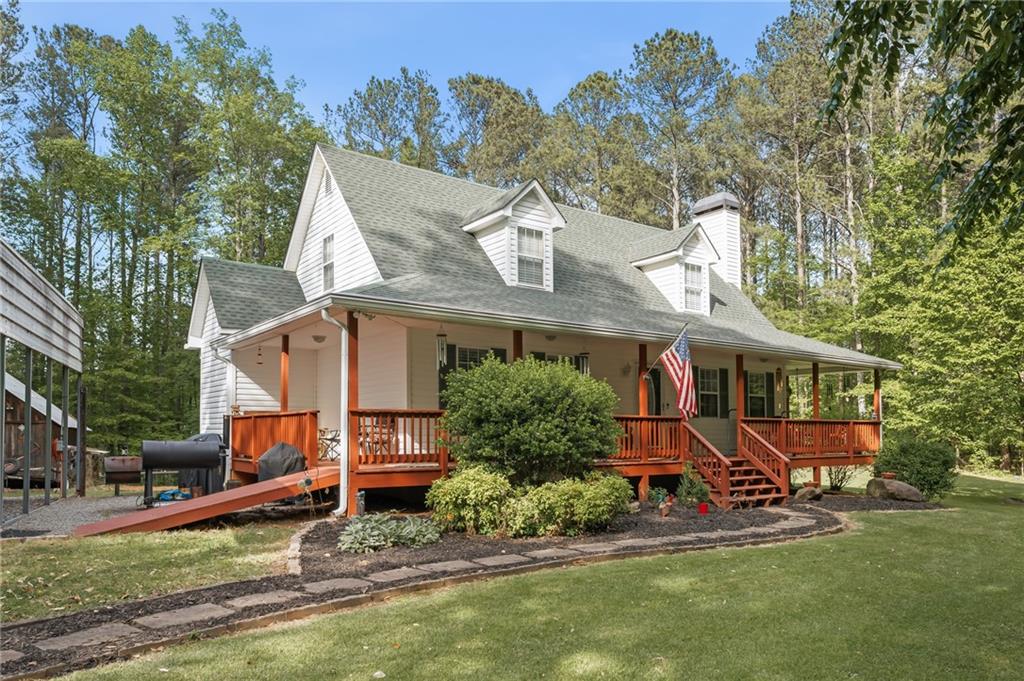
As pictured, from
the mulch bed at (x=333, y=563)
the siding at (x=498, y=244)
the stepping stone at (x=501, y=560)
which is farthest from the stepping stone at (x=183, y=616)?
the siding at (x=498, y=244)

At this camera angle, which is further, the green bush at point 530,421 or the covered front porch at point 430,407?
the covered front porch at point 430,407

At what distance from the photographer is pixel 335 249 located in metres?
16.3

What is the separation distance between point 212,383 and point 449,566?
12.4 m

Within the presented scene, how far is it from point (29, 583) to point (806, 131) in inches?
1276

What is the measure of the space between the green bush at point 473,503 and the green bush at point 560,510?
19cm

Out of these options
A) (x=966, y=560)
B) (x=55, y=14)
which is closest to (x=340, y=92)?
(x=55, y=14)

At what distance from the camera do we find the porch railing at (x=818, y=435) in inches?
639

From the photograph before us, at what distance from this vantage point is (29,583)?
23.0ft

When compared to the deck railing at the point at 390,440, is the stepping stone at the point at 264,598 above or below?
below

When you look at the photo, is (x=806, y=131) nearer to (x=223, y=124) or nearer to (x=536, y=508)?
(x=223, y=124)

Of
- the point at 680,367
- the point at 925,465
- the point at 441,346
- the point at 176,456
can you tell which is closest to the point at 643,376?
the point at 680,367

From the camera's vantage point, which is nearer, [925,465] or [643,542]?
[643,542]

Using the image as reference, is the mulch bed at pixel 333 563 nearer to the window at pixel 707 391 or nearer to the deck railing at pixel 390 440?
the deck railing at pixel 390 440

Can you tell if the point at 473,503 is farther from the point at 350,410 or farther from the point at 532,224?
the point at 532,224
